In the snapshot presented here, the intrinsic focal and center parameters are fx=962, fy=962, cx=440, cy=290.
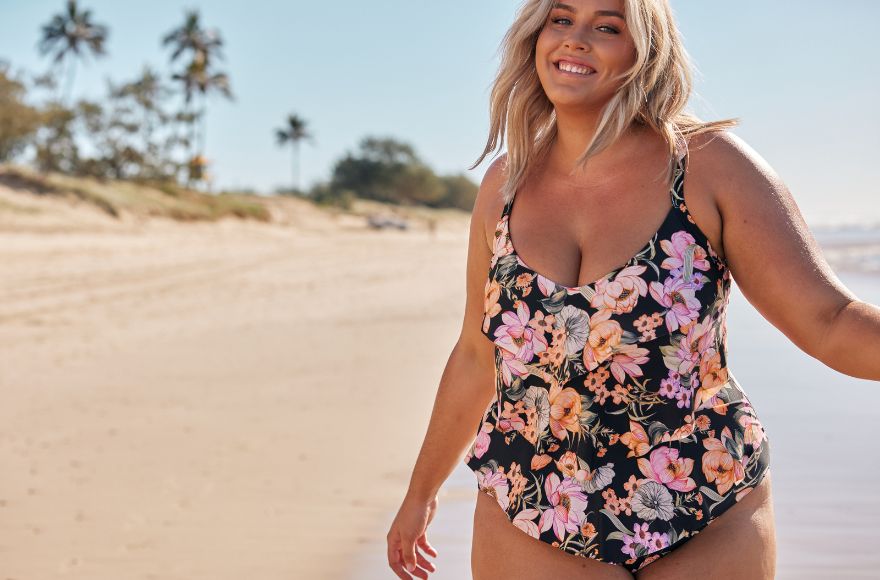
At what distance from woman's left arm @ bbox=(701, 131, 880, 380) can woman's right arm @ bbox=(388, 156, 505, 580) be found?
1.65ft

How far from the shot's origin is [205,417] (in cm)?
652

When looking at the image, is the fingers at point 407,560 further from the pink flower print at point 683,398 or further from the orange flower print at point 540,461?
the pink flower print at point 683,398

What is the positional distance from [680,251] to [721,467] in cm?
39

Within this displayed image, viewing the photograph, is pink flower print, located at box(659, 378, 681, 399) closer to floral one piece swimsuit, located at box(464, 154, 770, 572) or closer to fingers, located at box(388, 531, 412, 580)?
floral one piece swimsuit, located at box(464, 154, 770, 572)

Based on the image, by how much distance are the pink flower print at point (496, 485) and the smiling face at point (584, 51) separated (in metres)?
0.75

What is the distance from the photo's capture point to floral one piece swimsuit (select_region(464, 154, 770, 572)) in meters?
1.68

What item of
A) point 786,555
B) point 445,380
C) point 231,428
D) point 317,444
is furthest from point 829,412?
point 445,380

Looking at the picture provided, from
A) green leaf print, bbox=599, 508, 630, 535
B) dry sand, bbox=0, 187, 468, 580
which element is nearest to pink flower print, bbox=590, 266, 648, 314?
green leaf print, bbox=599, 508, 630, 535

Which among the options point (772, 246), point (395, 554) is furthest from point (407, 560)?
point (772, 246)

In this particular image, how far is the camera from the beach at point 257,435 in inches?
157

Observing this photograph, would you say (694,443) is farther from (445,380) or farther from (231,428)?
(231,428)

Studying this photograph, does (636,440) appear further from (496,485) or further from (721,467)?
(496,485)

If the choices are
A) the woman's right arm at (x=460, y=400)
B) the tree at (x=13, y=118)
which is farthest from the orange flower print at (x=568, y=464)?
the tree at (x=13, y=118)

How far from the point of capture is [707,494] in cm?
167
